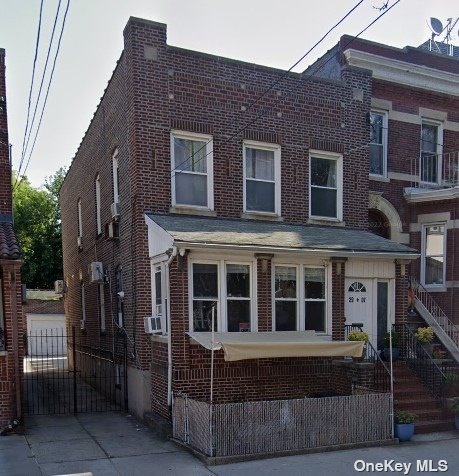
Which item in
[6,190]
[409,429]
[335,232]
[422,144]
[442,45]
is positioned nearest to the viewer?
[409,429]

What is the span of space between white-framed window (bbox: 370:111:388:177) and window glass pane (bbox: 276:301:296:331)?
5.50 m

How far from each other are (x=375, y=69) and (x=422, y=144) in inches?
108

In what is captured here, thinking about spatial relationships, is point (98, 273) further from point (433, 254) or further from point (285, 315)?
point (433, 254)

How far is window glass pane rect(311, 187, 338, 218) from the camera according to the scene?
12.6 metres

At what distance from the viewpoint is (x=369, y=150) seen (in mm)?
13602

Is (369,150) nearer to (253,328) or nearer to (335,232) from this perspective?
(335,232)

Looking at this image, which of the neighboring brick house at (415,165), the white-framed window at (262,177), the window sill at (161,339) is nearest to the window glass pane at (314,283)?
the white-framed window at (262,177)

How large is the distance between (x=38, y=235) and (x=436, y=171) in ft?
94.7

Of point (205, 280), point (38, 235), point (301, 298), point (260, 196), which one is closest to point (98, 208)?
point (260, 196)

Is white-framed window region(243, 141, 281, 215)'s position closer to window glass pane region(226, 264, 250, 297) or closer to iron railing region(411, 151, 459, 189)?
window glass pane region(226, 264, 250, 297)

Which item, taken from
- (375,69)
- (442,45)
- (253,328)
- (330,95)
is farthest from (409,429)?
(442,45)

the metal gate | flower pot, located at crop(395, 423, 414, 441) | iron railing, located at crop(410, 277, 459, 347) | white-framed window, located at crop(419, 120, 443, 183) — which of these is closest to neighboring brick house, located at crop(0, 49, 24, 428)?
the metal gate

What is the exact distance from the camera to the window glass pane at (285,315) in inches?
421

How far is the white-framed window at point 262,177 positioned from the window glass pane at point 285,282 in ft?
5.80
